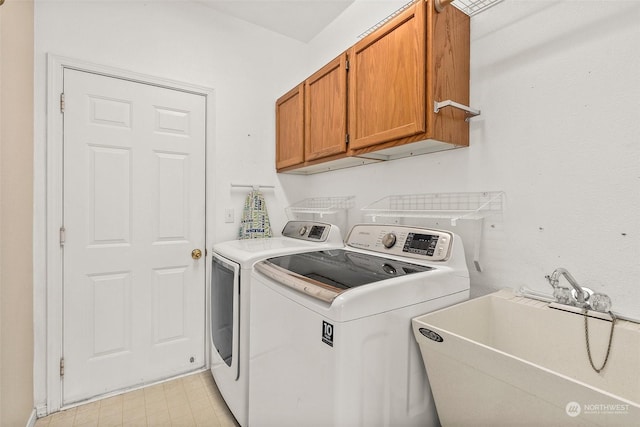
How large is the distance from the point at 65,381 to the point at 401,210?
227 cm

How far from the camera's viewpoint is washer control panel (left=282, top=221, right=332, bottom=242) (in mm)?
1981

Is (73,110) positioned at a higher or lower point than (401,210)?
higher

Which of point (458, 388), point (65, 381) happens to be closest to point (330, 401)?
point (458, 388)

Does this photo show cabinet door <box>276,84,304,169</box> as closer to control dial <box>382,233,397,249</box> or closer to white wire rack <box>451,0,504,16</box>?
control dial <box>382,233,397,249</box>

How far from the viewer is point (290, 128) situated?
2.35 metres

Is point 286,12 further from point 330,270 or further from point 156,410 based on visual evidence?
point 156,410

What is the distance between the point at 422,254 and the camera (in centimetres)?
135

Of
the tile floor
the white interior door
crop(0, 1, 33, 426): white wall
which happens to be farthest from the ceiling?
the tile floor

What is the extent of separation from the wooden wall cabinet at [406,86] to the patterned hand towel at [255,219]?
2.85ft

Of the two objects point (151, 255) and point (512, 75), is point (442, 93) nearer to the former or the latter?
point (512, 75)

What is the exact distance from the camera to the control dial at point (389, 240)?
152 cm

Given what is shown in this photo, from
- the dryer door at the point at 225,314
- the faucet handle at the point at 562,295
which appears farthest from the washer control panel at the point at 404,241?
the dryer door at the point at 225,314

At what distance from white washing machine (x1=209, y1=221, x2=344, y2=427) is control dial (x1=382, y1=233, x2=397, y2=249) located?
1.30 ft

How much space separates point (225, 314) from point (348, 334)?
1.10m
